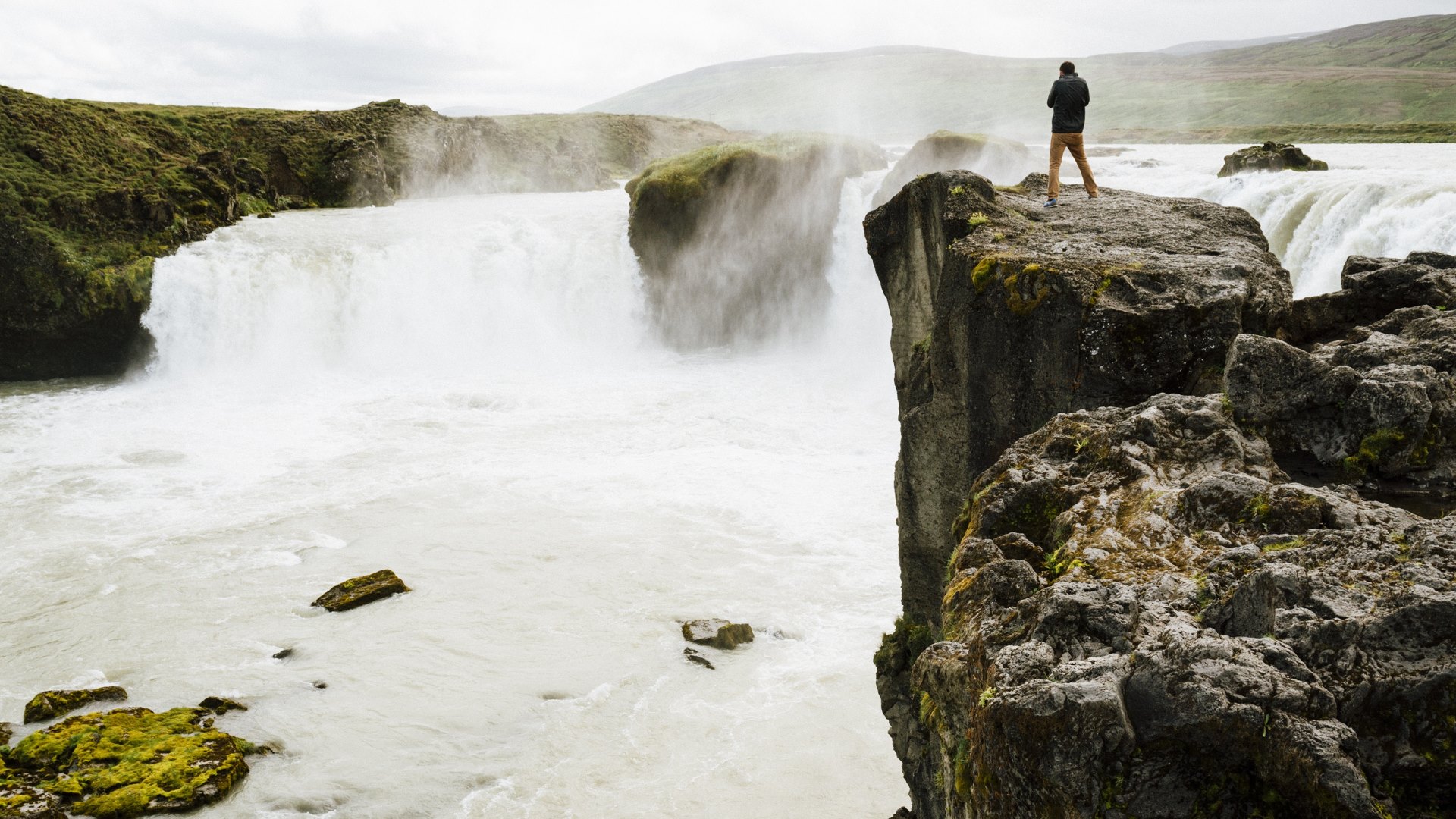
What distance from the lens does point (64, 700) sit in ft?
35.5

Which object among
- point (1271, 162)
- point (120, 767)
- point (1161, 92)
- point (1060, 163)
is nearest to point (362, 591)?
point (120, 767)

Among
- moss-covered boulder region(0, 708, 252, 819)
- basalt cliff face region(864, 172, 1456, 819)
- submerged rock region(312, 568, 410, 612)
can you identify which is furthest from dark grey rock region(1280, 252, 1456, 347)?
submerged rock region(312, 568, 410, 612)

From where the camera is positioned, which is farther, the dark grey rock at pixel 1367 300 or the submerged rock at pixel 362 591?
the submerged rock at pixel 362 591

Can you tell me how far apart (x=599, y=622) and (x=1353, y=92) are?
10713cm

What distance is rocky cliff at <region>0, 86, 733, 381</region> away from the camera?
28.0 meters

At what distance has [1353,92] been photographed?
9444 centimetres

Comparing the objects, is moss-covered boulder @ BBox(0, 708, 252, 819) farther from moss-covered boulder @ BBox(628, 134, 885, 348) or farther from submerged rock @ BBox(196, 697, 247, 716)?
moss-covered boulder @ BBox(628, 134, 885, 348)

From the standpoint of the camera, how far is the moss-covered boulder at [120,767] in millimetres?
8977

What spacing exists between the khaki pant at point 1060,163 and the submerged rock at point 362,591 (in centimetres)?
1029

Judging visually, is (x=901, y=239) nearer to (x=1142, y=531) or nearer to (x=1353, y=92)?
(x=1142, y=531)

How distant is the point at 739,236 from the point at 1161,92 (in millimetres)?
113029

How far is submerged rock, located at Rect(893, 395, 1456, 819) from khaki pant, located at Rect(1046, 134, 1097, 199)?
6696 mm

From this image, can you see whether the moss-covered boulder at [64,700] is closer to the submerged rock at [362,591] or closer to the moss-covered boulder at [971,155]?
the submerged rock at [362,591]

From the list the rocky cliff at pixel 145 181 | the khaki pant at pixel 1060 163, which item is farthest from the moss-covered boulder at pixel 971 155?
the rocky cliff at pixel 145 181
